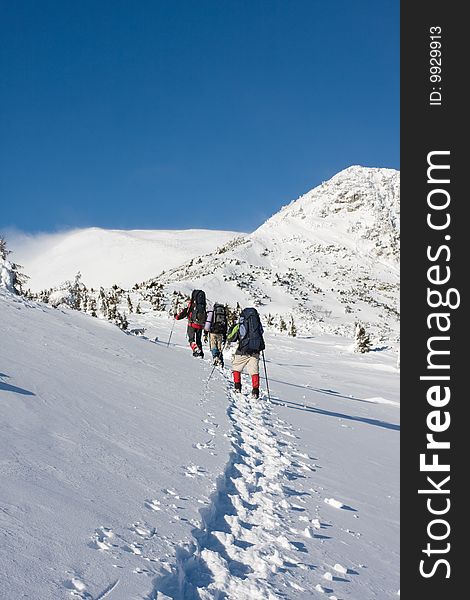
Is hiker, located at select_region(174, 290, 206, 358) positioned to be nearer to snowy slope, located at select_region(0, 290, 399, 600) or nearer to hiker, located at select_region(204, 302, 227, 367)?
hiker, located at select_region(204, 302, 227, 367)

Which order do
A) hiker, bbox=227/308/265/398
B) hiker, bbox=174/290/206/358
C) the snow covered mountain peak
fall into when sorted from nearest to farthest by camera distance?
hiker, bbox=227/308/265/398
hiker, bbox=174/290/206/358
the snow covered mountain peak

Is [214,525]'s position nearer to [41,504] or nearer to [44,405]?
[41,504]

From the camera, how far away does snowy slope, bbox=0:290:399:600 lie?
218cm

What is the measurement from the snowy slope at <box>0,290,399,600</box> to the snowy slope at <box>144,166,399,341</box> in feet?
123

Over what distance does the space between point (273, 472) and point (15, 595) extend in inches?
120

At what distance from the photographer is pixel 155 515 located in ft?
9.29

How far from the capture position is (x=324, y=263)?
254 ft

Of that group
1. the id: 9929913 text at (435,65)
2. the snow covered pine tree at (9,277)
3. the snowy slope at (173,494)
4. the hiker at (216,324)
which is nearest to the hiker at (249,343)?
the snowy slope at (173,494)

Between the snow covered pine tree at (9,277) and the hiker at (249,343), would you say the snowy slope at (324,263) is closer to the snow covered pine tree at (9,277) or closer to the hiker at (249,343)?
the snow covered pine tree at (9,277)

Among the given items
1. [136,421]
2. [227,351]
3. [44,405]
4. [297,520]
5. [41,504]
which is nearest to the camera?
[41,504]

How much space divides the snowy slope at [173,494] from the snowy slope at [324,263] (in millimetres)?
37391

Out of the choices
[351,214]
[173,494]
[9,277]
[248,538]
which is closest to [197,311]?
[9,277]

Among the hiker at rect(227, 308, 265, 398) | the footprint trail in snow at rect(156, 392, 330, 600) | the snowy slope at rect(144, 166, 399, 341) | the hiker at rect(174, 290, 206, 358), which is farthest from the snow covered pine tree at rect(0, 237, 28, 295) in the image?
the snowy slope at rect(144, 166, 399, 341)

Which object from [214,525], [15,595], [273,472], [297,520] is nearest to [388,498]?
[273,472]
